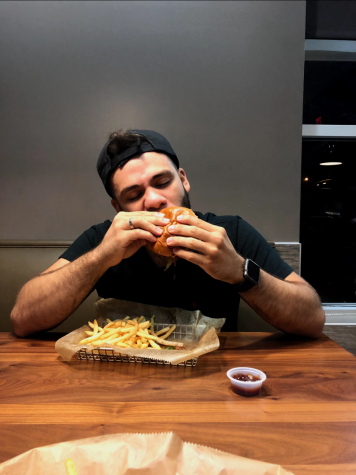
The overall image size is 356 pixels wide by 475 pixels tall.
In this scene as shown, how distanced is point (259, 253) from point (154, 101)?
5.57 feet

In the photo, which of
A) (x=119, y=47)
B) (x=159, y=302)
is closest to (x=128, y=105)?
(x=119, y=47)

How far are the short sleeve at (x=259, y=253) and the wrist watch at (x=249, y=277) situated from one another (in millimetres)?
402

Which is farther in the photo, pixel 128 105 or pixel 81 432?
pixel 128 105

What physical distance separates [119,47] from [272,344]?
8.54 ft

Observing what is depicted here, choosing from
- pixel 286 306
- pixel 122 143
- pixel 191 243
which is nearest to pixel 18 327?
pixel 191 243

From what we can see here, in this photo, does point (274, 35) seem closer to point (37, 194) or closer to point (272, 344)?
point (37, 194)

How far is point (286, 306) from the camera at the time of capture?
1.45 meters

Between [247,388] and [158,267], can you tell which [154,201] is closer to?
[158,267]

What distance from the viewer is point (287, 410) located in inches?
34.9

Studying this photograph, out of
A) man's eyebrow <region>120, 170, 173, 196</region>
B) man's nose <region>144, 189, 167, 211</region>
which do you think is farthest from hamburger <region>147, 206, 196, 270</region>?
man's eyebrow <region>120, 170, 173, 196</region>

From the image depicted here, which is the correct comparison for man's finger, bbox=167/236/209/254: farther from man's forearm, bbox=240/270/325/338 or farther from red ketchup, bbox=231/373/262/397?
red ketchup, bbox=231/373/262/397

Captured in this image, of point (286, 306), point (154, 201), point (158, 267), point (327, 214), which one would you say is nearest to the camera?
point (286, 306)

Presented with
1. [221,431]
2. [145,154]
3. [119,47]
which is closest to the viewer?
[221,431]

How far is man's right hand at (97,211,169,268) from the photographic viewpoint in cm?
135
